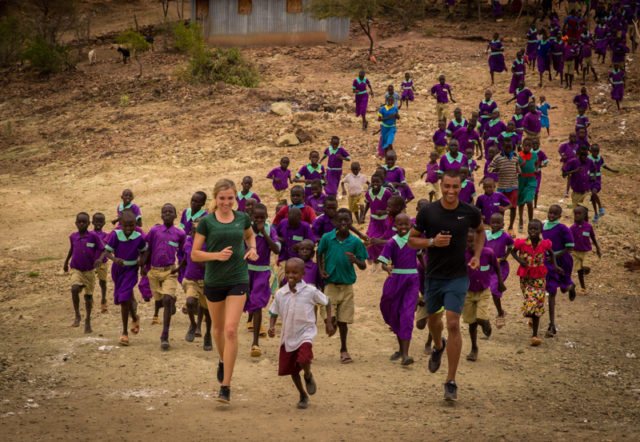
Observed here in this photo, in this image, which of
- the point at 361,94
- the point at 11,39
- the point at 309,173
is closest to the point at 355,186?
the point at 309,173

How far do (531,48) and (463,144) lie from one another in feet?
40.1

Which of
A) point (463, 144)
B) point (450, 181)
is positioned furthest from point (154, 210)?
point (450, 181)

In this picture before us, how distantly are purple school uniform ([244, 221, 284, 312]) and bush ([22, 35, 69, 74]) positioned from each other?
23773mm

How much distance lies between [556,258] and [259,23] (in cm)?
2481

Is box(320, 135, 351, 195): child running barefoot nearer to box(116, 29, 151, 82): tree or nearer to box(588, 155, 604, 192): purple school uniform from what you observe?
box(588, 155, 604, 192): purple school uniform

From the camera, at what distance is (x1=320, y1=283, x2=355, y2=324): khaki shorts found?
747cm

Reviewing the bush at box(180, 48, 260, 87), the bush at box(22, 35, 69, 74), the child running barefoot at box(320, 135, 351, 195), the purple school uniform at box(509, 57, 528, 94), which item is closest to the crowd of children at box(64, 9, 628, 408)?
the child running barefoot at box(320, 135, 351, 195)

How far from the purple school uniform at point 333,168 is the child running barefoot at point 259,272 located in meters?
5.82

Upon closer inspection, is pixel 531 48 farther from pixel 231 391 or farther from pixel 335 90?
pixel 231 391

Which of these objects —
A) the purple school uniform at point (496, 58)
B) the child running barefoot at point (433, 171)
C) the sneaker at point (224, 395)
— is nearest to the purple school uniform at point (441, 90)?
the purple school uniform at point (496, 58)

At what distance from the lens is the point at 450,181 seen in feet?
18.6

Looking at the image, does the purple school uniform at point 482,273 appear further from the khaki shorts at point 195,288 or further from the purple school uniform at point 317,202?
the purple school uniform at point 317,202

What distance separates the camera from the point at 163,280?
8188 millimetres

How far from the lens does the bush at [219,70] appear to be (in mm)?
24984
